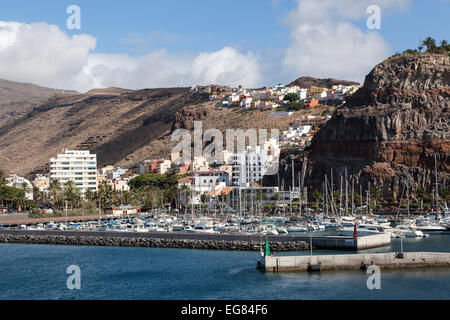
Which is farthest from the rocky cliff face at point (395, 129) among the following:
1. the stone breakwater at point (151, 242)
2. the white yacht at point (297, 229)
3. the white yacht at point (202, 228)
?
the stone breakwater at point (151, 242)

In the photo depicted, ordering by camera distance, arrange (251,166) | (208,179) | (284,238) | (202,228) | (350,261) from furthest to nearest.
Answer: (208,179) < (251,166) < (202,228) < (284,238) < (350,261)

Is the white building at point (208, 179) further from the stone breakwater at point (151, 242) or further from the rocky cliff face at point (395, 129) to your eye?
the stone breakwater at point (151, 242)

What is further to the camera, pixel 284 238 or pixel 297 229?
pixel 297 229

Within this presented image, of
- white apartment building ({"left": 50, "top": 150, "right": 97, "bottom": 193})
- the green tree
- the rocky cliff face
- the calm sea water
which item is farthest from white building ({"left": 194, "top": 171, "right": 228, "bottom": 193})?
the calm sea water

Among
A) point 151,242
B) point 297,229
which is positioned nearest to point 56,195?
point 151,242

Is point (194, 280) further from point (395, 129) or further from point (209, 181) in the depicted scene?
point (209, 181)
